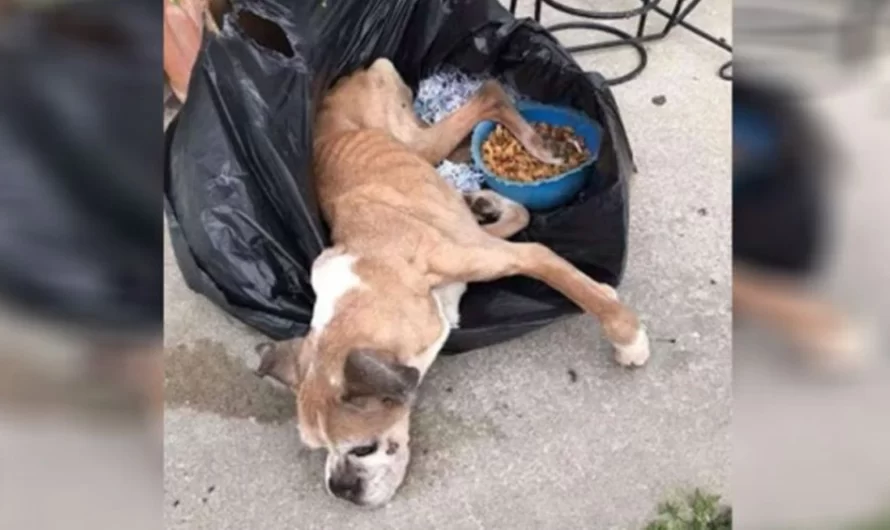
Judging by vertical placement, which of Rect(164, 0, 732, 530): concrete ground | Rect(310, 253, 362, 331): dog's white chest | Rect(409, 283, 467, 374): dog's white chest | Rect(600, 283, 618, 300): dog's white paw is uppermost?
Rect(310, 253, 362, 331): dog's white chest

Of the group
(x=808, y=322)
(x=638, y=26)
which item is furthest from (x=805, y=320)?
(x=638, y=26)

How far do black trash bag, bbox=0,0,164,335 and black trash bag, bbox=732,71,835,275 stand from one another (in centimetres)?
42

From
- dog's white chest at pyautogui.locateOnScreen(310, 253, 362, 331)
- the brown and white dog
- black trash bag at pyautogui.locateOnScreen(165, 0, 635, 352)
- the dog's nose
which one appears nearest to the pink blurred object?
black trash bag at pyautogui.locateOnScreen(165, 0, 635, 352)

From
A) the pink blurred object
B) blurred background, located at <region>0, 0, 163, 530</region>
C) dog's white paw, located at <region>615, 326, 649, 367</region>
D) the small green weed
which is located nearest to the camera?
blurred background, located at <region>0, 0, 163, 530</region>

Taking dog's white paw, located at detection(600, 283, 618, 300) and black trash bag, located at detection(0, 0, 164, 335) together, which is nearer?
black trash bag, located at detection(0, 0, 164, 335)

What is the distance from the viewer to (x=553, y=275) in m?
2.30

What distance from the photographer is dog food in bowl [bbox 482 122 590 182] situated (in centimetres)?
271

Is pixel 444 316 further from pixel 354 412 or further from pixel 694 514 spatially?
pixel 694 514

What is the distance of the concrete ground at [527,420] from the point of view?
7.02 feet

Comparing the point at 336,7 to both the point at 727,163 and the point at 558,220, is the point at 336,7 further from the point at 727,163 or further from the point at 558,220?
the point at 727,163

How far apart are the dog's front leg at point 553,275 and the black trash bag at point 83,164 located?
1557mm

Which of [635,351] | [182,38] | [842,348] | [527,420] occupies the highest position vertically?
[842,348]

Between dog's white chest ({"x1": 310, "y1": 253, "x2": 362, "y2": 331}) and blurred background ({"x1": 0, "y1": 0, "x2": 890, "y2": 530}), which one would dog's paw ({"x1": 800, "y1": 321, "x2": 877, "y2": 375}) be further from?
dog's white chest ({"x1": 310, "y1": 253, "x2": 362, "y2": 331})

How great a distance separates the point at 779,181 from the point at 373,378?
1304 millimetres
